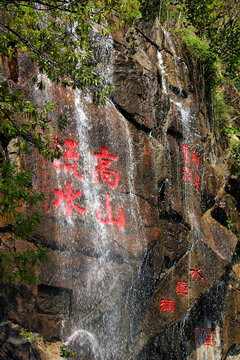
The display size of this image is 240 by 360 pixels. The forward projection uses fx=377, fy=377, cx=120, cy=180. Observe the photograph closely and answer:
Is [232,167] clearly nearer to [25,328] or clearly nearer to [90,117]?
[90,117]

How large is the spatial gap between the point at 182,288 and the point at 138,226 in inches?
60.7

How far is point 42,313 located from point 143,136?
137 inches

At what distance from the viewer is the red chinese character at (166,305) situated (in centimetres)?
656

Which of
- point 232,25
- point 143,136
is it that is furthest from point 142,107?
point 232,25

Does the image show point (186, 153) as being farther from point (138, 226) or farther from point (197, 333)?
point (197, 333)

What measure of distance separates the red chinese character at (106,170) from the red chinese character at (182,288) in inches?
88.8

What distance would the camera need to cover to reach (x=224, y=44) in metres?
10.2

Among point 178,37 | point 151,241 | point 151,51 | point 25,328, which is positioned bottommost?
point 25,328

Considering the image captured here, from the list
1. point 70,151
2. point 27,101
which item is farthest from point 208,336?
point 27,101

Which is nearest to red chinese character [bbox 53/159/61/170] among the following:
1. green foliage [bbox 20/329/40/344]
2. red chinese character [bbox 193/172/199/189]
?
Result: green foliage [bbox 20/329/40/344]

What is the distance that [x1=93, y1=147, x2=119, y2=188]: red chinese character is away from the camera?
6.28m

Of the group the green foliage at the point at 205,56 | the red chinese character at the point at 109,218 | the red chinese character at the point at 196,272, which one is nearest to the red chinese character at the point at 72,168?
the red chinese character at the point at 109,218

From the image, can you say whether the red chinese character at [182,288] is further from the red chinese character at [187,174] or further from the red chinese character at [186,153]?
the red chinese character at [186,153]

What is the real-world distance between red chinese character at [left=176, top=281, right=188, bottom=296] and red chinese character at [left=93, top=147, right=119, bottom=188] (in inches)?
88.8
